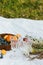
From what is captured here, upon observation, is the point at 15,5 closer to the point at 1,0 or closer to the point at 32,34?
the point at 1,0

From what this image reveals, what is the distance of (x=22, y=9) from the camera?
11.6 ft

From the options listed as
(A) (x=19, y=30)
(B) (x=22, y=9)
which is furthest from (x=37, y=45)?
(B) (x=22, y=9)


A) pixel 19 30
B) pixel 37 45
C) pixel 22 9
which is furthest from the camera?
pixel 22 9

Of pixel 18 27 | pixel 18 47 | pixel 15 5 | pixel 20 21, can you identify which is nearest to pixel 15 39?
pixel 18 47

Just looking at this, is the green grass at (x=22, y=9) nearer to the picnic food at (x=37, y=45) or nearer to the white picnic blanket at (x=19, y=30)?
the white picnic blanket at (x=19, y=30)

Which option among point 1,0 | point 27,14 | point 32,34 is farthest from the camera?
point 1,0

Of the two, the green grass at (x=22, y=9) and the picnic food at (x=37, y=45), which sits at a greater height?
the green grass at (x=22, y=9)

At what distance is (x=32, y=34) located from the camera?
2.31 metres

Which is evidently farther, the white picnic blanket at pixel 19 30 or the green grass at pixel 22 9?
the green grass at pixel 22 9

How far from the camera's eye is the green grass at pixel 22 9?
11.0ft

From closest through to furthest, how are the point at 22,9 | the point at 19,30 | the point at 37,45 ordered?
the point at 37,45 → the point at 19,30 → the point at 22,9

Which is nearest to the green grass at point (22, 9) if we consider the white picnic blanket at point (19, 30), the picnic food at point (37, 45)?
the white picnic blanket at point (19, 30)

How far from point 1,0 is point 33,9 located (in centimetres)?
46

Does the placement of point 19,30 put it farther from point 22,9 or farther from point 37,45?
point 22,9
